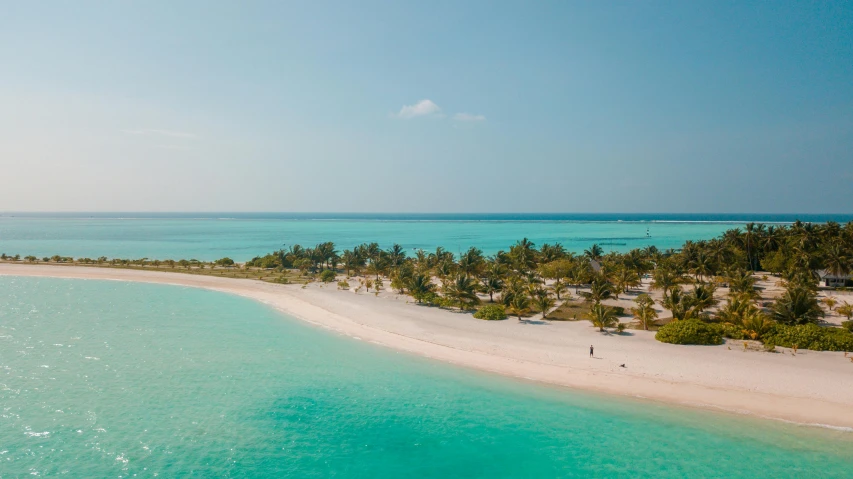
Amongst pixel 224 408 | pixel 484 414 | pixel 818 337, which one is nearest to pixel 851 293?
pixel 818 337

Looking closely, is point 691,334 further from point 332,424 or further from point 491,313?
point 332,424

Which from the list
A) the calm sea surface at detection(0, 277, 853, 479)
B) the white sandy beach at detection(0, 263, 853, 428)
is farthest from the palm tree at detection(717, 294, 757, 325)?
the calm sea surface at detection(0, 277, 853, 479)

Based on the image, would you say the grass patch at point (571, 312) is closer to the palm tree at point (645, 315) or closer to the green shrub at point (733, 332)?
the palm tree at point (645, 315)

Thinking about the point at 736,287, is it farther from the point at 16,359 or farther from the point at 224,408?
the point at 16,359

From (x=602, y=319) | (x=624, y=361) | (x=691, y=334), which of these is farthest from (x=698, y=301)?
(x=624, y=361)

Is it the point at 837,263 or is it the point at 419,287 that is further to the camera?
Answer: the point at 837,263
